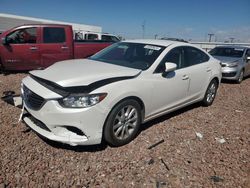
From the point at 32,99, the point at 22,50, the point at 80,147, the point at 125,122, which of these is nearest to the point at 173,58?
the point at 125,122

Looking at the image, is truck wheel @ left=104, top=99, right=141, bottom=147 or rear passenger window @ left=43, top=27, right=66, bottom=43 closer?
truck wheel @ left=104, top=99, right=141, bottom=147

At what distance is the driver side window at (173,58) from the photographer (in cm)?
391

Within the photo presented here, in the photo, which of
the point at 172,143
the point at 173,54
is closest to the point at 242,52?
the point at 173,54

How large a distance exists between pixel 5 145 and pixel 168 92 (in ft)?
8.89

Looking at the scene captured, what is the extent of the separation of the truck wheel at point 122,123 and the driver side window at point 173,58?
0.83m

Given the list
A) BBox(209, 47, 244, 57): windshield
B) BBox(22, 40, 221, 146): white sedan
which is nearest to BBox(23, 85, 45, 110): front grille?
BBox(22, 40, 221, 146): white sedan

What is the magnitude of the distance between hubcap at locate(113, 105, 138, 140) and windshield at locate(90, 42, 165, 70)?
78cm

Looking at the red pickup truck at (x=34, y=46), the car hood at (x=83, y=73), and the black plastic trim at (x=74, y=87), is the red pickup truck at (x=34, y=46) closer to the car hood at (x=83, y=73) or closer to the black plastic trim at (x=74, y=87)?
the car hood at (x=83, y=73)

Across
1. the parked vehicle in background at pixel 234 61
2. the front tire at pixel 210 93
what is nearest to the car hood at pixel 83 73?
the front tire at pixel 210 93

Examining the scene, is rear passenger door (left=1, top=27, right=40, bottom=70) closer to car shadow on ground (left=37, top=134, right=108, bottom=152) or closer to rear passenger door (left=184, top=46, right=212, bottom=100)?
car shadow on ground (left=37, top=134, right=108, bottom=152)

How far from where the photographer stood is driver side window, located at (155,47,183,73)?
3.91 metres

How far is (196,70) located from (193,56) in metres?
0.34

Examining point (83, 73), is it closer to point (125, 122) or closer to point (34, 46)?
point (125, 122)

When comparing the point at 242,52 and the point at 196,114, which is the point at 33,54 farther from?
the point at 242,52
